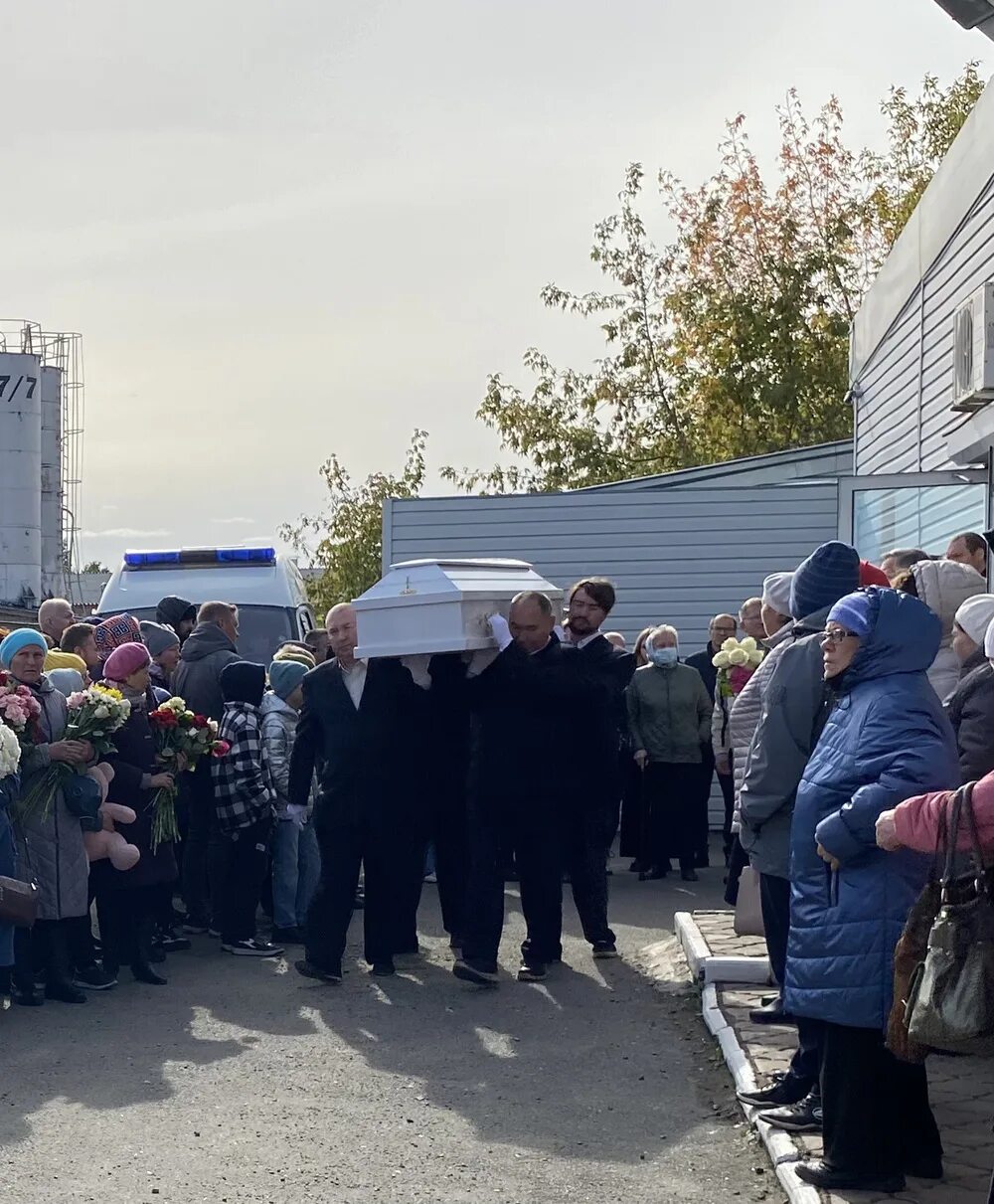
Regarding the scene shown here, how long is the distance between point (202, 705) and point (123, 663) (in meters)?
1.52

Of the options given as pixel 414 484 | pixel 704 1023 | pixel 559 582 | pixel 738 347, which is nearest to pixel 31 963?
pixel 704 1023

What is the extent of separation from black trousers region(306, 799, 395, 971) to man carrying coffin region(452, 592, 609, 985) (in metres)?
0.51

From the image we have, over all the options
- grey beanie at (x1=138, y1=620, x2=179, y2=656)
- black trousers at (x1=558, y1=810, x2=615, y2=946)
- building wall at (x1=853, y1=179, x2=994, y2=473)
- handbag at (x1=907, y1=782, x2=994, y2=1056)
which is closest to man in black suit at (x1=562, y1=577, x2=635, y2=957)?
black trousers at (x1=558, y1=810, x2=615, y2=946)

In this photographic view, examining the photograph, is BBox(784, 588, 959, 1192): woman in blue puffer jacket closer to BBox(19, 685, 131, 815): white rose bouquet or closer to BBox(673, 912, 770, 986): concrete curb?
BBox(673, 912, 770, 986): concrete curb

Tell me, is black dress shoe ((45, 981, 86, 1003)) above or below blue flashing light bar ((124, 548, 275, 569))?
below

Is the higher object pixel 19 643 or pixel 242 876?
pixel 19 643

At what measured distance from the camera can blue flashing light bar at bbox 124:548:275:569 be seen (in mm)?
16484

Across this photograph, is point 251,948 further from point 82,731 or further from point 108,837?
point 82,731

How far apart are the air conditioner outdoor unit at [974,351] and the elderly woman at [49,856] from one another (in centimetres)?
564

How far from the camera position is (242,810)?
10.6 meters

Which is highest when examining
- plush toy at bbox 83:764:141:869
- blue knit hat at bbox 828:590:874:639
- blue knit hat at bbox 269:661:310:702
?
blue knit hat at bbox 828:590:874:639

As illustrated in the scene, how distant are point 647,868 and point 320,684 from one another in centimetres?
516

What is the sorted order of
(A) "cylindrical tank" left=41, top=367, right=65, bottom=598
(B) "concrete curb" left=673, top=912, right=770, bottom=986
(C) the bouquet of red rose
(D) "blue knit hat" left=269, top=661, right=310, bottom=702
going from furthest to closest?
1. (A) "cylindrical tank" left=41, top=367, right=65, bottom=598
2. (D) "blue knit hat" left=269, top=661, right=310, bottom=702
3. (C) the bouquet of red rose
4. (B) "concrete curb" left=673, top=912, right=770, bottom=986

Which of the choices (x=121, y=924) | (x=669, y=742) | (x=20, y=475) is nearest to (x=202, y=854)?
(x=121, y=924)
